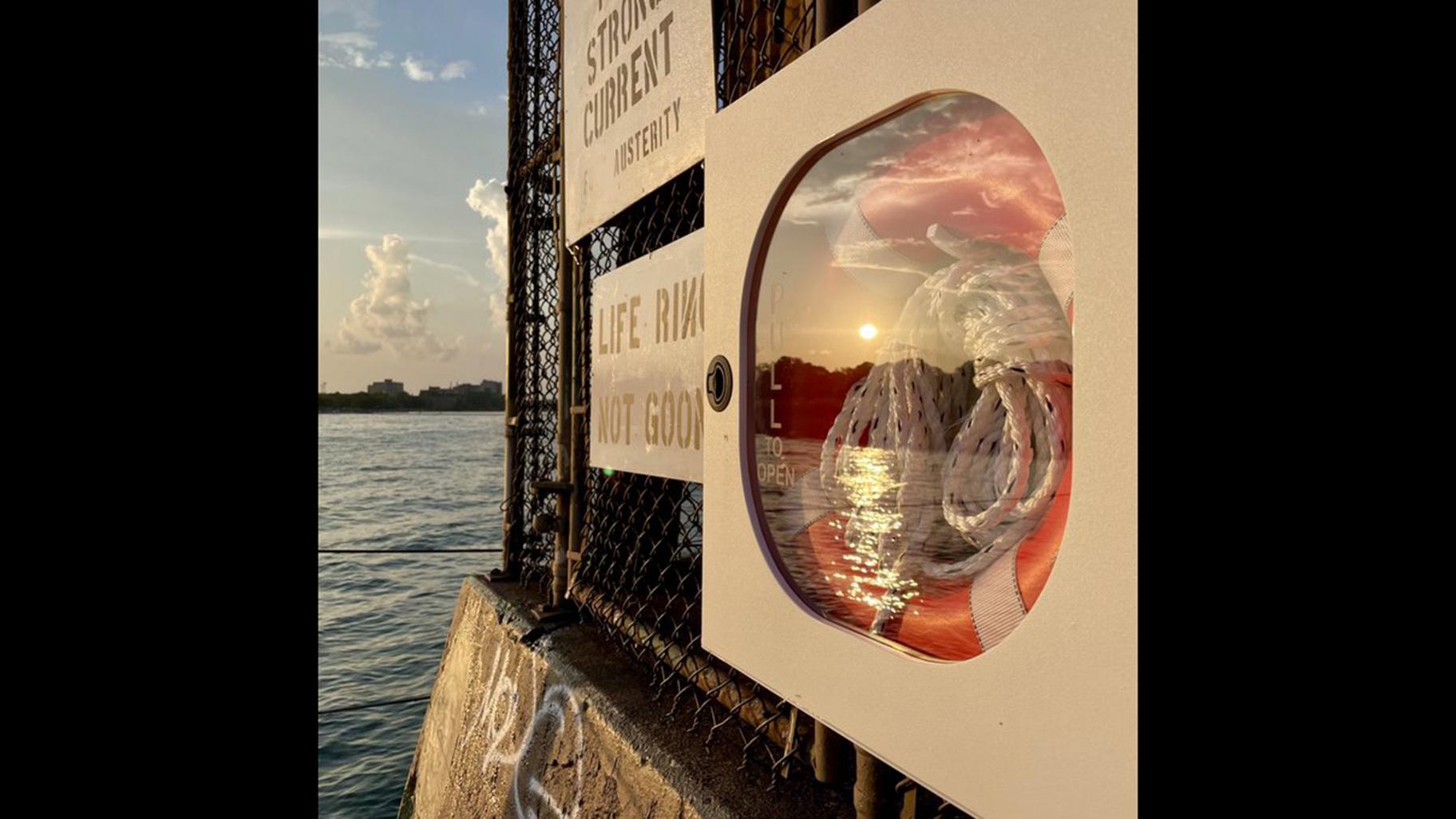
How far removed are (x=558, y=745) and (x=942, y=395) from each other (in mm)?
1888

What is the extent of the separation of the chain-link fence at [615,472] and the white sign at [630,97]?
0.34ft

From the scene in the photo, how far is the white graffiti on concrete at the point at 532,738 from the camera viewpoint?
2.18 meters

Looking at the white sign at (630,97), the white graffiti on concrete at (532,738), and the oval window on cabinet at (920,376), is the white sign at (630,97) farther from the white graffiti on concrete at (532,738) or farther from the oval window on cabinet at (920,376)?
the white graffiti on concrete at (532,738)

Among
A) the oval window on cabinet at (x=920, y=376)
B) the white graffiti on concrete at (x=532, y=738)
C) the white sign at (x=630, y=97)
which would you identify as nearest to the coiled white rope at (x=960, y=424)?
the oval window on cabinet at (x=920, y=376)

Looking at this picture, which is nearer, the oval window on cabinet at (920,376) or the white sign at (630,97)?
the oval window on cabinet at (920,376)

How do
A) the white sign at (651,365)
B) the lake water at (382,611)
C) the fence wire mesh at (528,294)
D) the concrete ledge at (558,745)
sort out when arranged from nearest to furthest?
the concrete ledge at (558,745)
the white sign at (651,365)
the fence wire mesh at (528,294)
the lake water at (382,611)

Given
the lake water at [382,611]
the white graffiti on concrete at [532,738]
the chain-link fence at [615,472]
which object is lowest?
the lake water at [382,611]

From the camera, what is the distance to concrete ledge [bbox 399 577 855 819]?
1666 mm

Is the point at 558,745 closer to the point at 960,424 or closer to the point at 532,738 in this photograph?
the point at 532,738

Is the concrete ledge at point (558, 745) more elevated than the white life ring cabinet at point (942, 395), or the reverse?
the white life ring cabinet at point (942, 395)

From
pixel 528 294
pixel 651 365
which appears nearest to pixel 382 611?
pixel 528 294

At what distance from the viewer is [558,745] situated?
7.47 ft
